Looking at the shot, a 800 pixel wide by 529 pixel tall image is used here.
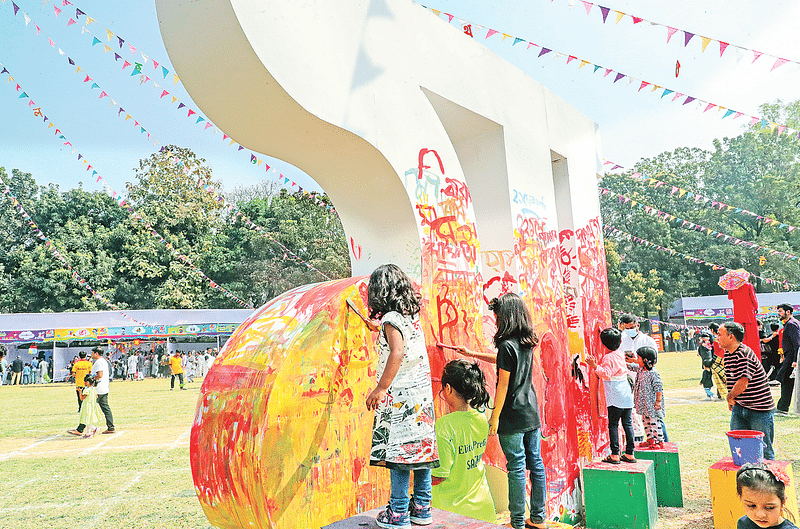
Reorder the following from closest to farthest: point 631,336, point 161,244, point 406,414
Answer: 1. point 406,414
2. point 631,336
3. point 161,244

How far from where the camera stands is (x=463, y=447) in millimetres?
3387

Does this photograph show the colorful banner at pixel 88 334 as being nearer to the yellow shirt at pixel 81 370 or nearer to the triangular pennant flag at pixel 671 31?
the yellow shirt at pixel 81 370

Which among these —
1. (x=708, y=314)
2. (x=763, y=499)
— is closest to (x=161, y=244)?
(x=708, y=314)

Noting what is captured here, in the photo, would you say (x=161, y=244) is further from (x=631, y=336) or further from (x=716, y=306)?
(x=631, y=336)

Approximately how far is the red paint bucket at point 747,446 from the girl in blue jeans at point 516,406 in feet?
6.15

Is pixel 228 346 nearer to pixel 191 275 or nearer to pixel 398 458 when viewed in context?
pixel 398 458

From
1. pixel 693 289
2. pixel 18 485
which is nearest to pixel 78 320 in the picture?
pixel 18 485

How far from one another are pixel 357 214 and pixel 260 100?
4.01 feet

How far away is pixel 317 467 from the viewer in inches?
117

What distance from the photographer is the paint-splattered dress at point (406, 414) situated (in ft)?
8.89

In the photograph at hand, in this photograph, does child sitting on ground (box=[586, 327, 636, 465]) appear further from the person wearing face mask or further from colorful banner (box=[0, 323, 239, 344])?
colorful banner (box=[0, 323, 239, 344])

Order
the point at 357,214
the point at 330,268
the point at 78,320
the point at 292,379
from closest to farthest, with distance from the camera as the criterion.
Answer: the point at 292,379 → the point at 357,214 → the point at 78,320 → the point at 330,268

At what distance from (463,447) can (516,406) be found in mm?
416

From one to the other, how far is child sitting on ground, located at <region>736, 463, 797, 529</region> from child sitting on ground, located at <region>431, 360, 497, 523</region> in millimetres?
1358
